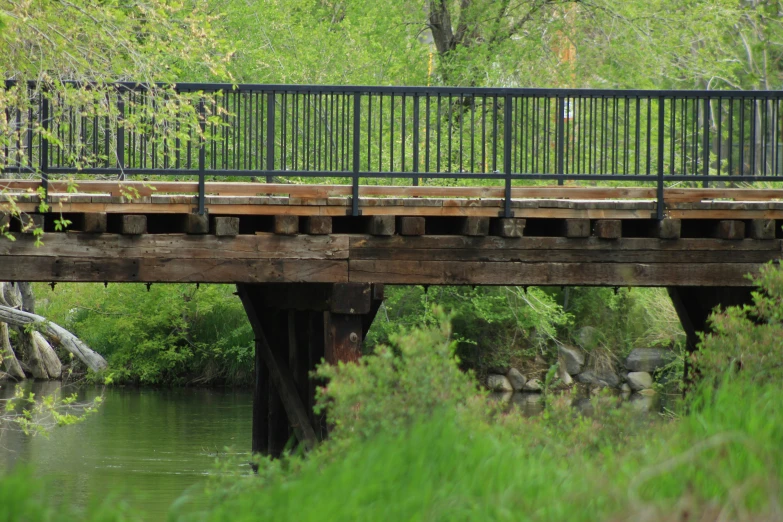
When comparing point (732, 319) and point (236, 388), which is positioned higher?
point (732, 319)

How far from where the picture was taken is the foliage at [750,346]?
23.7 feet

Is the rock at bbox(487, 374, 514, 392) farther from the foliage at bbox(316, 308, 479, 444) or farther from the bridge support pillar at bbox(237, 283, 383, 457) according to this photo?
the foliage at bbox(316, 308, 479, 444)

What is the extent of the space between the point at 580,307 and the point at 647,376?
7.92 feet

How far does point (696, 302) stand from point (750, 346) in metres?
5.27

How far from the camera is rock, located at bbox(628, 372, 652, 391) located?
28.4 m

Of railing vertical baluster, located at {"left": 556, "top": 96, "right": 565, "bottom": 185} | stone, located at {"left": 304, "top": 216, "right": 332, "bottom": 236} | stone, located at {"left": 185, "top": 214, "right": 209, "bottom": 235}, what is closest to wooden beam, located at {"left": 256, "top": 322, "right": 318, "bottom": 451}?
stone, located at {"left": 304, "top": 216, "right": 332, "bottom": 236}

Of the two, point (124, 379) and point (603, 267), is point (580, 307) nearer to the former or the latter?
point (124, 379)

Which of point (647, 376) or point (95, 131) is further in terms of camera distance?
point (647, 376)

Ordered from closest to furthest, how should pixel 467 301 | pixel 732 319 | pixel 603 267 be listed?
pixel 732 319 < pixel 603 267 < pixel 467 301

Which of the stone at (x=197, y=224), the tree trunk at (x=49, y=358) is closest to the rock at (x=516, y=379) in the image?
the tree trunk at (x=49, y=358)

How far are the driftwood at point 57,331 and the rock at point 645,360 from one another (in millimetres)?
12867

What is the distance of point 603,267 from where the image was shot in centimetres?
1120

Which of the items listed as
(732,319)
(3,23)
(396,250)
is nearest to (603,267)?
(396,250)

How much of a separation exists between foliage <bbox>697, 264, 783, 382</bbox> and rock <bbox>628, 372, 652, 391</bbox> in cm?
2063
